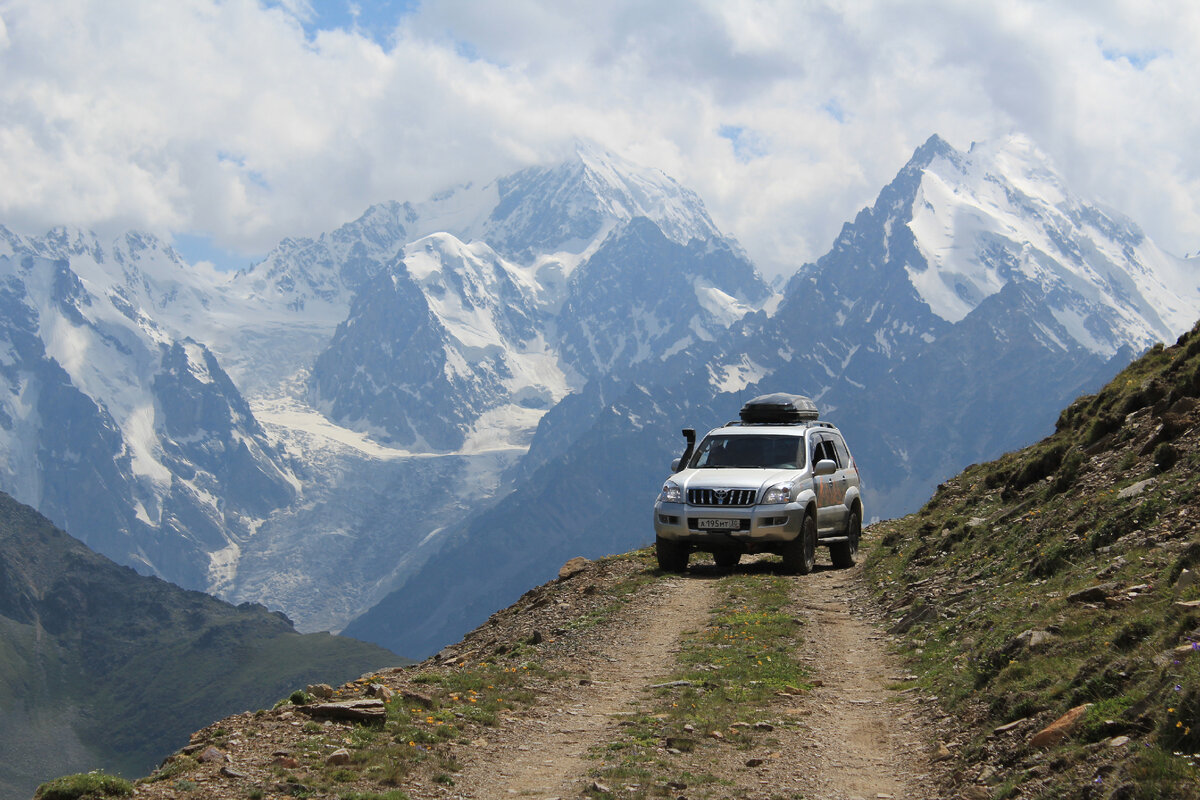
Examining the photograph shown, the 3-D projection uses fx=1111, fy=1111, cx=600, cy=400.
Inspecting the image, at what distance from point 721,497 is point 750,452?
243cm

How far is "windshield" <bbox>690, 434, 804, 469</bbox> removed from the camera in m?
25.1

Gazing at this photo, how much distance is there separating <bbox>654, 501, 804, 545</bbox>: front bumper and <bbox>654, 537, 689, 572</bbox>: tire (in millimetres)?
639

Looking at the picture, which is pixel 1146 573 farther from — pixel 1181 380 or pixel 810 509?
pixel 810 509

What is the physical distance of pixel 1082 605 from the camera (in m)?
12.6

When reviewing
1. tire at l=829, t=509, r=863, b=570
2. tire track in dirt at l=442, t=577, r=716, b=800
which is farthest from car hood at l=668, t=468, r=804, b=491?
tire at l=829, t=509, r=863, b=570

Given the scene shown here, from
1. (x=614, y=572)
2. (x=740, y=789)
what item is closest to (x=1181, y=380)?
(x=614, y=572)

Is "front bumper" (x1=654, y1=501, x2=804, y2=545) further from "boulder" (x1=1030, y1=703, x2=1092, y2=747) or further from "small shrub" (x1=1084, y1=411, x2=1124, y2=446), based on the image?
"boulder" (x1=1030, y1=703, x2=1092, y2=747)

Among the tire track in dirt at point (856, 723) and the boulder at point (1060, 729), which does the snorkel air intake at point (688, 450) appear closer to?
the tire track in dirt at point (856, 723)

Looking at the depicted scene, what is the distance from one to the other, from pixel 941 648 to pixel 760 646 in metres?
2.71

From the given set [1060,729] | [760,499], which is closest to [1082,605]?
[1060,729]

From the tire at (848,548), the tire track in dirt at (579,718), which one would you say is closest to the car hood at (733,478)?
the tire track in dirt at (579,718)

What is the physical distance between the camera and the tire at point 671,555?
80.0ft

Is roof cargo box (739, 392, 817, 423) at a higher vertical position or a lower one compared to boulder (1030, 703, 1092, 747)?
higher

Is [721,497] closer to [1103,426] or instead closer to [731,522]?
[731,522]
